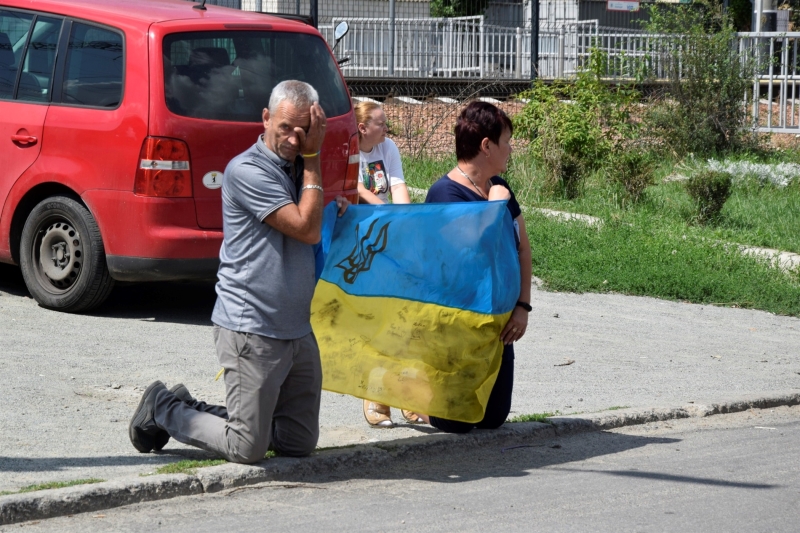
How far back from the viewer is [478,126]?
17.6 feet

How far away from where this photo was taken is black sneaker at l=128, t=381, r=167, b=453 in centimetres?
506

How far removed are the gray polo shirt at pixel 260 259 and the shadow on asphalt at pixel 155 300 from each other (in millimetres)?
3479

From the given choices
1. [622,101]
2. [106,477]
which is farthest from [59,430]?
[622,101]

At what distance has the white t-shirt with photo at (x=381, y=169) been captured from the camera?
780 cm

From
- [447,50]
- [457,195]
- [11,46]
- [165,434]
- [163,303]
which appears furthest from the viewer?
[447,50]

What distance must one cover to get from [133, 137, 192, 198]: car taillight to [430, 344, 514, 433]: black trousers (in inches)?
111

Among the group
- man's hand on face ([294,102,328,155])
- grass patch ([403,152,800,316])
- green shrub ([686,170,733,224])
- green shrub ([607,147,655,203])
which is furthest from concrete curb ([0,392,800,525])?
green shrub ([607,147,655,203])

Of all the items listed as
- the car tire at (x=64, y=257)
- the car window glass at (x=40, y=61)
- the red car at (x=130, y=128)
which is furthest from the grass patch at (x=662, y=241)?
the car window glass at (x=40, y=61)

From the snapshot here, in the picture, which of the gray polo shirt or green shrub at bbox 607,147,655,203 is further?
green shrub at bbox 607,147,655,203

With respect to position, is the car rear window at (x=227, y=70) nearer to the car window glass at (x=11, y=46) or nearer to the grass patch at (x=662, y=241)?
the car window glass at (x=11, y=46)

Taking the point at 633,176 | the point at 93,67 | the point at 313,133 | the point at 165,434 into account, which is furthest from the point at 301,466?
the point at 633,176

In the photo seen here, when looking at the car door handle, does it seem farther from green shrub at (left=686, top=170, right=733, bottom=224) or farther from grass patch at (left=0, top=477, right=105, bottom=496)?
green shrub at (left=686, top=170, right=733, bottom=224)

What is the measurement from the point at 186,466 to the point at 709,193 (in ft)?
30.1

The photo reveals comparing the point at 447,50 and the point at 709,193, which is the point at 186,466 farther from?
the point at 447,50
